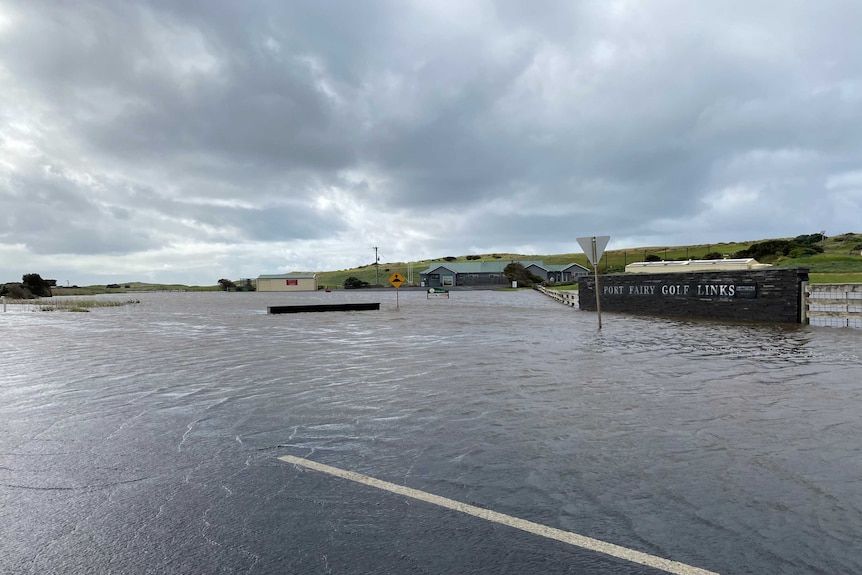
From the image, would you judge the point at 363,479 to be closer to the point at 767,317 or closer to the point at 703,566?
the point at 703,566

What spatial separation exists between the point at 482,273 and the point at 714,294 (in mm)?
118947

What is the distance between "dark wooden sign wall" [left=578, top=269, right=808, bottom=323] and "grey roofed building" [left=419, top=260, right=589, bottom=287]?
109 metres

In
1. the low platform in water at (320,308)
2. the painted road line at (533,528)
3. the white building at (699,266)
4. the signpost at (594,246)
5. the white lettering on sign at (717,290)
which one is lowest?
the painted road line at (533,528)

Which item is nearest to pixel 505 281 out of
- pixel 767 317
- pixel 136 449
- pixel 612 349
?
pixel 767 317

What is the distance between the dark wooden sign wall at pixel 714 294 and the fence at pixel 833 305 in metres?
0.36

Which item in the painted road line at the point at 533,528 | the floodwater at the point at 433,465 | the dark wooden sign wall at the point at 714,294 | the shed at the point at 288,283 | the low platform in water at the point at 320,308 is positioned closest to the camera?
the painted road line at the point at 533,528

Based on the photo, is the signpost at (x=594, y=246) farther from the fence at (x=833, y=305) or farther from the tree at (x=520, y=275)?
the tree at (x=520, y=275)

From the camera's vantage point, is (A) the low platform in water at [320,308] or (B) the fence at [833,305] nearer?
(B) the fence at [833,305]

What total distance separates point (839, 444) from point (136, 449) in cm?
737

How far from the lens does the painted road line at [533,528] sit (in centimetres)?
325

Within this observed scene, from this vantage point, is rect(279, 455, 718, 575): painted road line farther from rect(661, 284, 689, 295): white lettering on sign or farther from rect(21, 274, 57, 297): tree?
rect(21, 274, 57, 297): tree

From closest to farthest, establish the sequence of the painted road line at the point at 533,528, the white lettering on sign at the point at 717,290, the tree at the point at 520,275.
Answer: the painted road line at the point at 533,528
the white lettering on sign at the point at 717,290
the tree at the point at 520,275

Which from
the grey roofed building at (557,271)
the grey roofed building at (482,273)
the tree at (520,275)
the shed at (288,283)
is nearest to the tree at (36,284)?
the shed at (288,283)

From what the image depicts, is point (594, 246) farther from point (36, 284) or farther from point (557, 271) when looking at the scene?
point (557, 271)
